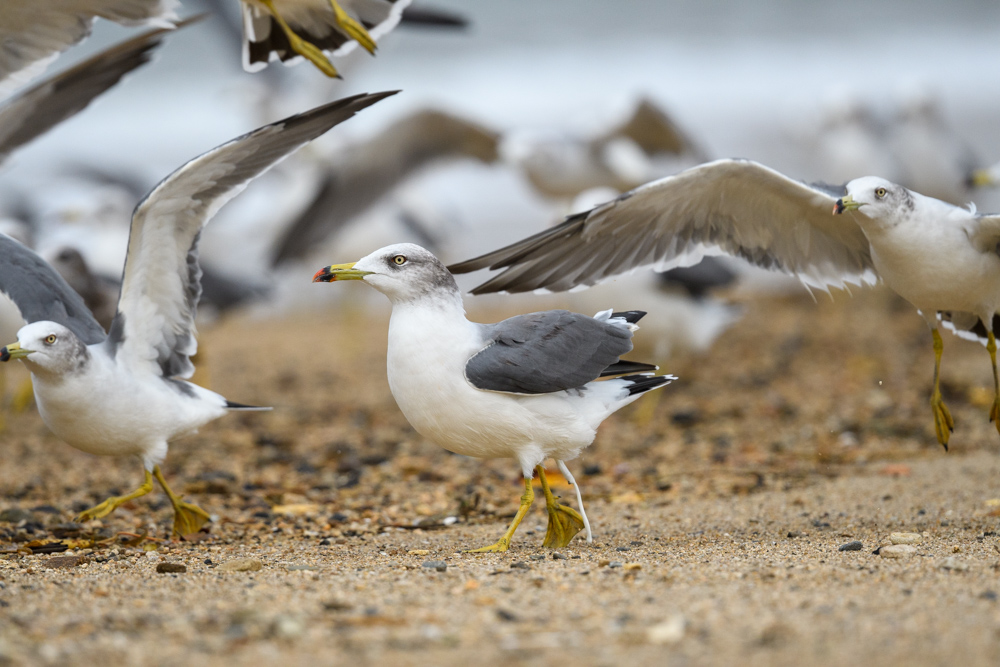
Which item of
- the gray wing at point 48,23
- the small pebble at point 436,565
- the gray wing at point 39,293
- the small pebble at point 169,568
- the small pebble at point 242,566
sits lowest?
the small pebble at point 169,568

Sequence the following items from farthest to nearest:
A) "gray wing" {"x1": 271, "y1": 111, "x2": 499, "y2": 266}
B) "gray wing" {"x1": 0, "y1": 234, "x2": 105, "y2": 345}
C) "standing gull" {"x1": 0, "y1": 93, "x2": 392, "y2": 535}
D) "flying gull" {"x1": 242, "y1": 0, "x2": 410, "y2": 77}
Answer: "gray wing" {"x1": 271, "y1": 111, "x2": 499, "y2": 266} < "flying gull" {"x1": 242, "y1": 0, "x2": 410, "y2": 77} < "gray wing" {"x1": 0, "y1": 234, "x2": 105, "y2": 345} < "standing gull" {"x1": 0, "y1": 93, "x2": 392, "y2": 535}

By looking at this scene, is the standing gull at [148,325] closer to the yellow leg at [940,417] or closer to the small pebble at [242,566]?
the small pebble at [242,566]

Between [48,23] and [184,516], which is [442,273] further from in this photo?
[48,23]

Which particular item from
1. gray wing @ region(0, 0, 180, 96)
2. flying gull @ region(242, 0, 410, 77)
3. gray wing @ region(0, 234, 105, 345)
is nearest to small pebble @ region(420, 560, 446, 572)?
gray wing @ region(0, 234, 105, 345)

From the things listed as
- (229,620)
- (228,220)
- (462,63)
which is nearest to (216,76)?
(462,63)

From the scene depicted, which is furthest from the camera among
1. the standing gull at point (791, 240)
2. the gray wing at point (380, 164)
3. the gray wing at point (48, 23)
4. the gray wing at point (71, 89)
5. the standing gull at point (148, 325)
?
the gray wing at point (380, 164)

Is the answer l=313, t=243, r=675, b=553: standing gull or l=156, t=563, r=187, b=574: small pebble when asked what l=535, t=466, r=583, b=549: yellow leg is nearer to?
l=313, t=243, r=675, b=553: standing gull

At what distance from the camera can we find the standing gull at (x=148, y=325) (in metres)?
3.69

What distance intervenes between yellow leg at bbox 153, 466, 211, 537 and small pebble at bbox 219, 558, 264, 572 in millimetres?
774

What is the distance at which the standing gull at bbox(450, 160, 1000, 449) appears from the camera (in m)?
3.87

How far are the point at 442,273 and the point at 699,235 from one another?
126 cm

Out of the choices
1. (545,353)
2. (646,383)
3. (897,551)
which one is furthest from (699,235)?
(897,551)

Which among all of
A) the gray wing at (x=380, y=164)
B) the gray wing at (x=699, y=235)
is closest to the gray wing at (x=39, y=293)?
the gray wing at (x=699, y=235)

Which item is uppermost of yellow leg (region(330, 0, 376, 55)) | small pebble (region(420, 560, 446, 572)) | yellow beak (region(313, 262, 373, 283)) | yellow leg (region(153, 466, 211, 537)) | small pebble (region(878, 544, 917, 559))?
yellow leg (region(330, 0, 376, 55))
